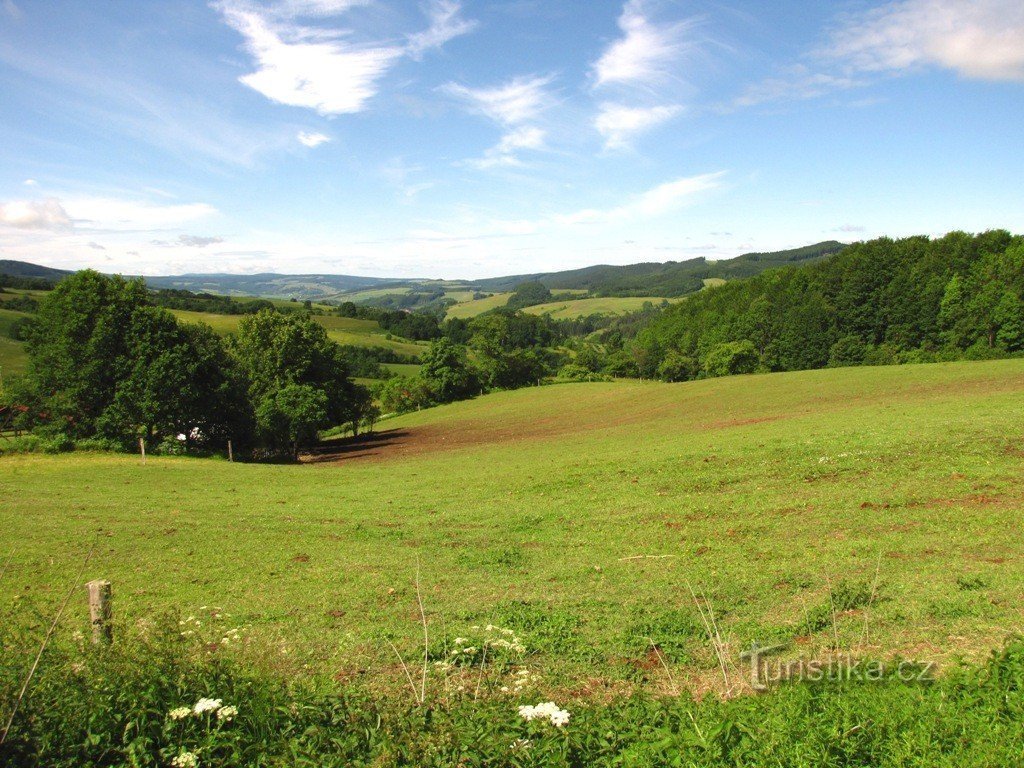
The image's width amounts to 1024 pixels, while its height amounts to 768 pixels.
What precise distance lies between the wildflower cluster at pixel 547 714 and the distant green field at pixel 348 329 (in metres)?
124

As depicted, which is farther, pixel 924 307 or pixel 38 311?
pixel 924 307

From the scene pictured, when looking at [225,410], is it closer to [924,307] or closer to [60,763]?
[60,763]

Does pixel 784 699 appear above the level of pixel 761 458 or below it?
above

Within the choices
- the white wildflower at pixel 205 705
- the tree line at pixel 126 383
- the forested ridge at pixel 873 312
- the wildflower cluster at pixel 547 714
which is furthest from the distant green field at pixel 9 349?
the forested ridge at pixel 873 312

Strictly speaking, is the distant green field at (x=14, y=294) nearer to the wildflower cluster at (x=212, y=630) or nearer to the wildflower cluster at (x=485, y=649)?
the wildflower cluster at (x=212, y=630)

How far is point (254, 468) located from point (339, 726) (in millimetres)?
32004

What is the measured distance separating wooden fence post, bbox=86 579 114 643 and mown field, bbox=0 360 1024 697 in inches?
57.8

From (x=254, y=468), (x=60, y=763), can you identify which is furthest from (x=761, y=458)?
(x=254, y=468)

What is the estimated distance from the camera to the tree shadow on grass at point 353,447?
46625mm

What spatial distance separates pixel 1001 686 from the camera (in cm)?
552

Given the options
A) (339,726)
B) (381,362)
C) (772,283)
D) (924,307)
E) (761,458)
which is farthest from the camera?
(381,362)

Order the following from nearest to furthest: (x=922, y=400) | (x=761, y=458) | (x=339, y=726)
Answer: (x=339, y=726) < (x=761, y=458) < (x=922, y=400)

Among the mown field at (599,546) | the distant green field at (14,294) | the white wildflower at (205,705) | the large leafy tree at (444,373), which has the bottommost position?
the large leafy tree at (444,373)

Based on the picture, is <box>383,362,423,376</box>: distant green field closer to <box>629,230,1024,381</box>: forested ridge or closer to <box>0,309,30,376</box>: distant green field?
<box>629,230,1024,381</box>: forested ridge
